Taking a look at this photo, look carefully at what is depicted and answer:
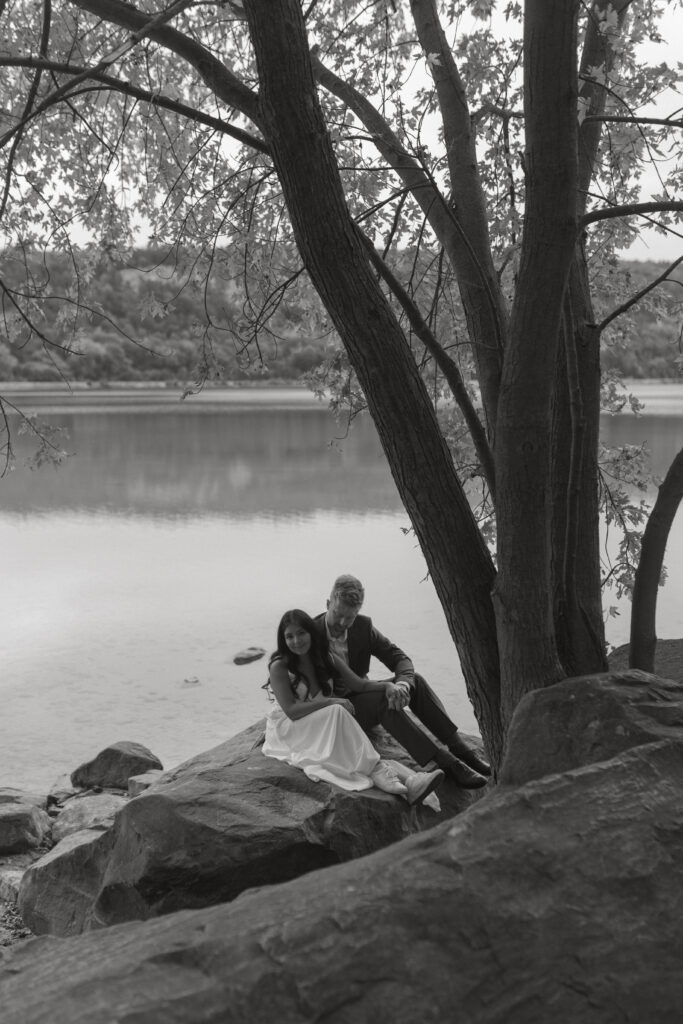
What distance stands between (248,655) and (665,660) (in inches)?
232

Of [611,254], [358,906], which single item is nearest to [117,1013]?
[358,906]

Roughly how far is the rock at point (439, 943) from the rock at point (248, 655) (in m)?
9.21

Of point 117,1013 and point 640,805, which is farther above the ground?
point 640,805

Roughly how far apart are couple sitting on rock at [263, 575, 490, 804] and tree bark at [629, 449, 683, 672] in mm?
1239

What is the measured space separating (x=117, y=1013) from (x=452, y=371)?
2.73m

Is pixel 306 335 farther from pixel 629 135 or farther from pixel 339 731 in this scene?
pixel 339 731

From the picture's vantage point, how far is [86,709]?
10141 millimetres

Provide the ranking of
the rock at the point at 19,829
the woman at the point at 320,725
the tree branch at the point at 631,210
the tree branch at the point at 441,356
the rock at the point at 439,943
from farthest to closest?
1. the rock at the point at 19,829
2. the woman at the point at 320,725
3. the tree branch at the point at 441,356
4. the tree branch at the point at 631,210
5. the rock at the point at 439,943

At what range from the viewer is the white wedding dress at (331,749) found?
4.77 meters

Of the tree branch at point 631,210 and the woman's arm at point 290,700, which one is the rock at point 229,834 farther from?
the tree branch at point 631,210

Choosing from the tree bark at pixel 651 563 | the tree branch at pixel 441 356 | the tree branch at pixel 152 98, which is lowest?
the tree bark at pixel 651 563

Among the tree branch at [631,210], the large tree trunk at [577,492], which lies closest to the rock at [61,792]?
the large tree trunk at [577,492]

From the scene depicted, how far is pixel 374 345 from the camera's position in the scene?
11.4 feet

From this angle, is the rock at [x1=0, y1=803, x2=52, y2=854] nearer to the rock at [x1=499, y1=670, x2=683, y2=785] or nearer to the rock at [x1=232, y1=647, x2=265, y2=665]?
the rock at [x1=499, y1=670, x2=683, y2=785]
